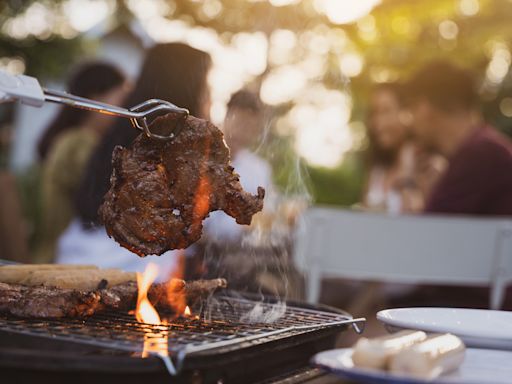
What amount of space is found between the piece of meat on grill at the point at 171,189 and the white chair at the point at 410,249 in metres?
2.86

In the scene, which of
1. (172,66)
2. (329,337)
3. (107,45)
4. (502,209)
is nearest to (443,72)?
(502,209)

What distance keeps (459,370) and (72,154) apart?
192 inches

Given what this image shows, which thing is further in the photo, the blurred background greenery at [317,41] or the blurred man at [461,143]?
the blurred background greenery at [317,41]

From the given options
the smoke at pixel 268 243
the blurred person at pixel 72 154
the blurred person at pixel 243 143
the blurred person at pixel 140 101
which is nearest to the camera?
the smoke at pixel 268 243

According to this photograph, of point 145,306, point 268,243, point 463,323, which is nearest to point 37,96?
point 145,306

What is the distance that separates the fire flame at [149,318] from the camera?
1773 mm

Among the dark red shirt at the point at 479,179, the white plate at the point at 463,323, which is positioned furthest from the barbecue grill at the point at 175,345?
the dark red shirt at the point at 479,179

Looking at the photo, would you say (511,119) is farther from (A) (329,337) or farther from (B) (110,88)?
(A) (329,337)

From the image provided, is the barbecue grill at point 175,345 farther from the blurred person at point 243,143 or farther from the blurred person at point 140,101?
the blurred person at point 243,143

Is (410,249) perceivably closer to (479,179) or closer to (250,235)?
(479,179)

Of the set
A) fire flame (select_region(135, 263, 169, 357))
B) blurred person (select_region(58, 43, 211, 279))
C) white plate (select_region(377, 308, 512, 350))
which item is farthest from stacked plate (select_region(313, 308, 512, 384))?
blurred person (select_region(58, 43, 211, 279))

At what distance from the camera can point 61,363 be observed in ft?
5.23

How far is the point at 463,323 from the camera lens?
84.5 inches

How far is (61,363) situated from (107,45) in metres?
22.4
